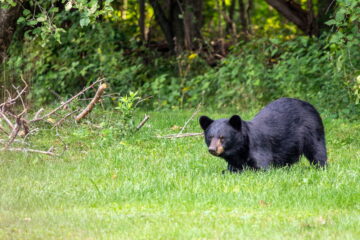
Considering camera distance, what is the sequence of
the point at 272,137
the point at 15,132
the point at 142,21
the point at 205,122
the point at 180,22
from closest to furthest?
1. the point at 205,122
2. the point at 272,137
3. the point at 15,132
4. the point at 180,22
5. the point at 142,21

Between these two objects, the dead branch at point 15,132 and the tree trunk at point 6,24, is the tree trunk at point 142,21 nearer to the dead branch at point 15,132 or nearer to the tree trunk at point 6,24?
the tree trunk at point 6,24

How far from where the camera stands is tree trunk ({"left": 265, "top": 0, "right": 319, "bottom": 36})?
16.5 metres

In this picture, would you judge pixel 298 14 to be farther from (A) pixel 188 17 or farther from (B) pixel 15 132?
(B) pixel 15 132

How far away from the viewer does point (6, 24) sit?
13.0 m

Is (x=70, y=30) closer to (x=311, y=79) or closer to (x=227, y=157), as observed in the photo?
(x=311, y=79)

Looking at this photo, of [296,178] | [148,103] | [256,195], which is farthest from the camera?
[148,103]

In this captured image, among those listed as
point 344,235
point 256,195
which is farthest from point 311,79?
point 344,235

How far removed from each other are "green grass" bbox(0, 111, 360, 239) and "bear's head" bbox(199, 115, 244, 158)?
0.30m

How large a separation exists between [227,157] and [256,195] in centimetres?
119

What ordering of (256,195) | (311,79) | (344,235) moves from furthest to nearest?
1. (311,79)
2. (256,195)
3. (344,235)

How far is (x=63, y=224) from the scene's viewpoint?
5758mm

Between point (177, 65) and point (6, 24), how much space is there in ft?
17.5

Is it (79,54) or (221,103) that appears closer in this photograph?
(221,103)

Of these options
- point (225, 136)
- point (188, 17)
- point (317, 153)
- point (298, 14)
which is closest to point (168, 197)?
point (225, 136)
